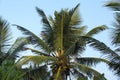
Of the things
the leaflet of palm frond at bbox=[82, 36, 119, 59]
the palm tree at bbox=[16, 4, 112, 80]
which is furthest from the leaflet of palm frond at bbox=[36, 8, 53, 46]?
the leaflet of palm frond at bbox=[82, 36, 119, 59]

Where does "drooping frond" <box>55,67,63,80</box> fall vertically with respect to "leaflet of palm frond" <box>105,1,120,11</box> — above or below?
below

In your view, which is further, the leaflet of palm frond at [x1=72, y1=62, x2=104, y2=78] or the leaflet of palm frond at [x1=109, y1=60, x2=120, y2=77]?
the leaflet of palm frond at [x1=72, y1=62, x2=104, y2=78]

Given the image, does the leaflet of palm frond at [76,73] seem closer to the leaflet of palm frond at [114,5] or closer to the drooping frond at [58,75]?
the drooping frond at [58,75]

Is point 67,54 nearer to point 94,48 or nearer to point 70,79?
point 70,79

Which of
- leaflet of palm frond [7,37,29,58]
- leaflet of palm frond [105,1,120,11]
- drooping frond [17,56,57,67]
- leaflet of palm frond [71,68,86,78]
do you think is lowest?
leaflet of palm frond [71,68,86,78]

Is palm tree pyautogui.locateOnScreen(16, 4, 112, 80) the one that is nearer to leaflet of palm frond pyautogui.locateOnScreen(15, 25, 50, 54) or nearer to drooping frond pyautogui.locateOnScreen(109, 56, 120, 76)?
leaflet of palm frond pyautogui.locateOnScreen(15, 25, 50, 54)

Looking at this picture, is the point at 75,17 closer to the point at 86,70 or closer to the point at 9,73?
the point at 86,70

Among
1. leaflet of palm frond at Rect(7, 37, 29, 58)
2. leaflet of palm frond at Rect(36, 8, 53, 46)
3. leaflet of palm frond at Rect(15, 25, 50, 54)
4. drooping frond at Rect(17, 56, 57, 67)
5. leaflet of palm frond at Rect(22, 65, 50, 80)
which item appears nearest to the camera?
drooping frond at Rect(17, 56, 57, 67)

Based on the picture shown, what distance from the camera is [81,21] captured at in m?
24.9

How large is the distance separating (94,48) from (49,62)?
4.71 m

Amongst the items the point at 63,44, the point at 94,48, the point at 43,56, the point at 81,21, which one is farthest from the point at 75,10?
the point at 94,48

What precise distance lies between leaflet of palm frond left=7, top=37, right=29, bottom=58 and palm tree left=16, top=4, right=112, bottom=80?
0.47 metres

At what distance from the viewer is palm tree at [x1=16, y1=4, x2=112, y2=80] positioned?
23.0 meters

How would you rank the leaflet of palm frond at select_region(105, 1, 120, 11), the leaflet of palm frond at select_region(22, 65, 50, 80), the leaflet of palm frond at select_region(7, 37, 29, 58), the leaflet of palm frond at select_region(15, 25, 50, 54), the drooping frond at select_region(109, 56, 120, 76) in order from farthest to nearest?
the leaflet of palm frond at select_region(15, 25, 50, 54), the leaflet of palm frond at select_region(22, 65, 50, 80), the leaflet of palm frond at select_region(7, 37, 29, 58), the drooping frond at select_region(109, 56, 120, 76), the leaflet of palm frond at select_region(105, 1, 120, 11)
